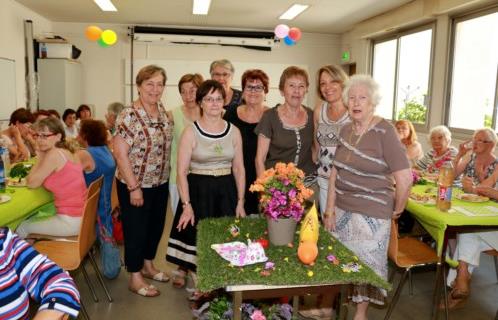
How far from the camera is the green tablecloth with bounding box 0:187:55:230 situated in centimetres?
240

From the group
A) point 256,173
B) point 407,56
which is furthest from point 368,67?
point 256,173

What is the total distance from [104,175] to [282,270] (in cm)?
212

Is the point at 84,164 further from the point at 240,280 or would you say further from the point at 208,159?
the point at 240,280

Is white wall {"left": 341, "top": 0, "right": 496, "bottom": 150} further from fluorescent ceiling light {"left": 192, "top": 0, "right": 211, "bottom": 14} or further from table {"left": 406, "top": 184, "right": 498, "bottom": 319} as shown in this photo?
table {"left": 406, "top": 184, "right": 498, "bottom": 319}

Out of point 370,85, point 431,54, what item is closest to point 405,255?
point 370,85

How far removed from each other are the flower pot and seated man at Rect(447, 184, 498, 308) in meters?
1.64

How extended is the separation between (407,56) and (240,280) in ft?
22.5

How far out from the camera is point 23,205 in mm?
2537

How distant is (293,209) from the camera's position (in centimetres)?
183

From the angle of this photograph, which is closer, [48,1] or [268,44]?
[48,1]

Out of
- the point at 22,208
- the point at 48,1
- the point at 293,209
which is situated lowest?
the point at 22,208

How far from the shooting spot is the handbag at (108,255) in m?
3.26

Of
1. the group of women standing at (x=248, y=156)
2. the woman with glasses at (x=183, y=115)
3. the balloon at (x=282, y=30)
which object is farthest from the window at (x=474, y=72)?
the woman with glasses at (x=183, y=115)

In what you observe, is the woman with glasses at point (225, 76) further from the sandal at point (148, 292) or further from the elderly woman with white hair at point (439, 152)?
the elderly woman with white hair at point (439, 152)
